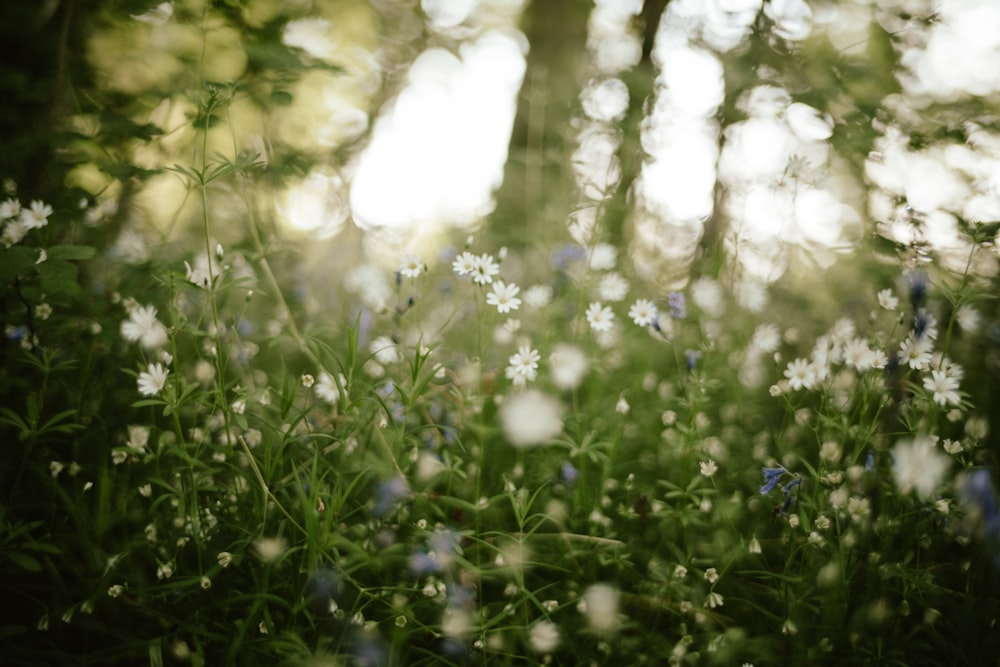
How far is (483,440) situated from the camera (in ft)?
5.91

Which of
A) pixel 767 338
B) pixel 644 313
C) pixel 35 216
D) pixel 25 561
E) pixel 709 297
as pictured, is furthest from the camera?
pixel 709 297

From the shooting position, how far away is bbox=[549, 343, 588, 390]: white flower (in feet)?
6.93

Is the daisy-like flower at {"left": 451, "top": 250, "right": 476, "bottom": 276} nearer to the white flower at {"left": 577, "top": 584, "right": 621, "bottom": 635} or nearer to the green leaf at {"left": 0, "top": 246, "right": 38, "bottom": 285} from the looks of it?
the white flower at {"left": 577, "top": 584, "right": 621, "bottom": 635}

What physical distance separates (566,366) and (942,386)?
113cm

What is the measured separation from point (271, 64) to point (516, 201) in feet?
10.0

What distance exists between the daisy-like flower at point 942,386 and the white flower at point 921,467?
5.2 inches

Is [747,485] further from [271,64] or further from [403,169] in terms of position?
[403,169]

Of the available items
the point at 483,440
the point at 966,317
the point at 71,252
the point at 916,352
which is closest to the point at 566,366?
the point at 483,440

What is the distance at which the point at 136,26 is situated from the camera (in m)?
2.84

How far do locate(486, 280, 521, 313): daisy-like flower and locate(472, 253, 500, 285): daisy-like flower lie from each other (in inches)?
2.4

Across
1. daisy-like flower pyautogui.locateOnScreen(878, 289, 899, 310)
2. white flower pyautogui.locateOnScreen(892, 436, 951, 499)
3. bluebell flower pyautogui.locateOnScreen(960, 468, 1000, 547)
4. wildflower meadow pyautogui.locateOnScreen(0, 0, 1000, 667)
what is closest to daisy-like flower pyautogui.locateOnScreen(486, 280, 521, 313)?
wildflower meadow pyautogui.locateOnScreen(0, 0, 1000, 667)

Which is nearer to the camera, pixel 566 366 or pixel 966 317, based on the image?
pixel 966 317

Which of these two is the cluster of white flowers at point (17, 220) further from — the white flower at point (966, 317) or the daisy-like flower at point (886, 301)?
the white flower at point (966, 317)

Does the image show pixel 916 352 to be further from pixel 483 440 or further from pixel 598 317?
pixel 483 440
